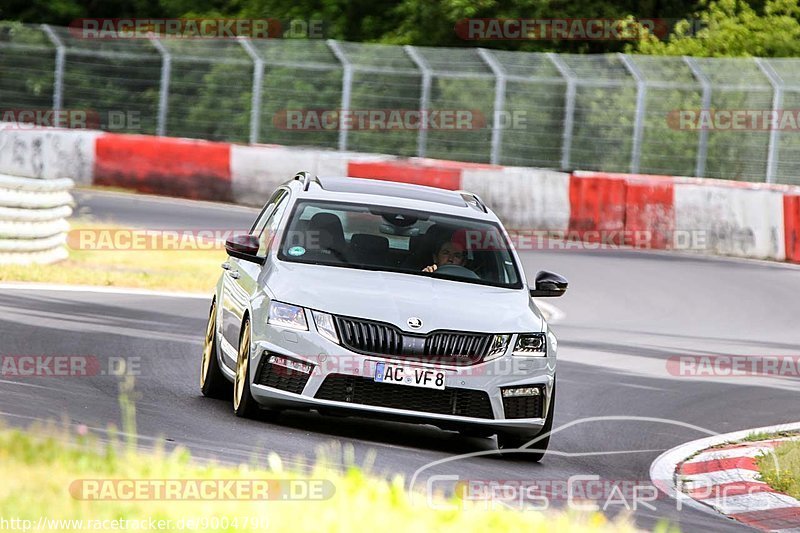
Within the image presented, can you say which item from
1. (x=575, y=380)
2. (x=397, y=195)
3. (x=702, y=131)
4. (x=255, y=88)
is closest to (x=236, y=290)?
(x=397, y=195)

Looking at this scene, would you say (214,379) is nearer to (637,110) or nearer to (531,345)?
(531,345)

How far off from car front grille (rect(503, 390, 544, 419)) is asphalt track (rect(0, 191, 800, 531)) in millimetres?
285

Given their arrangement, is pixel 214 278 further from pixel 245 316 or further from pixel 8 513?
pixel 8 513

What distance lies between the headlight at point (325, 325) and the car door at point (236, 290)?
26.1 inches

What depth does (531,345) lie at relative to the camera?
980 cm

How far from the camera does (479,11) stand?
127 feet

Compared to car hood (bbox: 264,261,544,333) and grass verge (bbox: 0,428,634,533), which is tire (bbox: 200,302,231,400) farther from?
grass verge (bbox: 0,428,634,533)

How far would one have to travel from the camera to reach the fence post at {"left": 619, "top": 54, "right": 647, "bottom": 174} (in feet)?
92.3

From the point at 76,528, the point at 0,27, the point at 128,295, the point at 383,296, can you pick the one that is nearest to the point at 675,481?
the point at 383,296

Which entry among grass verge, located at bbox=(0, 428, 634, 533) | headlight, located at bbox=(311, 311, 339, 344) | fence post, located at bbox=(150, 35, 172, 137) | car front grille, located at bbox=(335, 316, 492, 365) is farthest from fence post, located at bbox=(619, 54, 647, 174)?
grass verge, located at bbox=(0, 428, 634, 533)

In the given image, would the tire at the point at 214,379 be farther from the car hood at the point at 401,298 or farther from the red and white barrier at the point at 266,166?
the red and white barrier at the point at 266,166

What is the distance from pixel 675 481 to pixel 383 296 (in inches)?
79.8

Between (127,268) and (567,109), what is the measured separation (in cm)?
1075

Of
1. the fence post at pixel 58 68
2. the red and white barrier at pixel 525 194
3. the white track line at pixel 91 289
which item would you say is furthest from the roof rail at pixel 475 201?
the fence post at pixel 58 68
